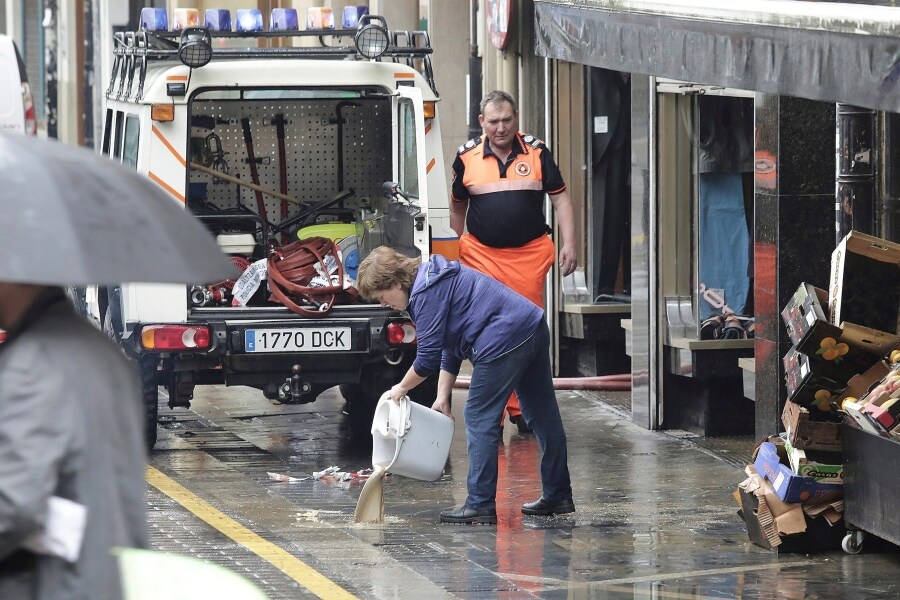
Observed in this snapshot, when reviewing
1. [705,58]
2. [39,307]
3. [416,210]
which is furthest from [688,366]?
[39,307]

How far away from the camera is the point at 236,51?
930 cm

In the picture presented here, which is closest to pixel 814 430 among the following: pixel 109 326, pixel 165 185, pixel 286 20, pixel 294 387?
pixel 294 387

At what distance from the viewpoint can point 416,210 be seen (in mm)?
9023

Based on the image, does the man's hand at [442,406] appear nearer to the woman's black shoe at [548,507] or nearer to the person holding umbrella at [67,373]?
the woman's black shoe at [548,507]

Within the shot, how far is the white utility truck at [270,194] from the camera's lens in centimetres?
886

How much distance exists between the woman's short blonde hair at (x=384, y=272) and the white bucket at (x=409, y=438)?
0.59 meters

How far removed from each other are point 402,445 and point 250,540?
0.81 meters

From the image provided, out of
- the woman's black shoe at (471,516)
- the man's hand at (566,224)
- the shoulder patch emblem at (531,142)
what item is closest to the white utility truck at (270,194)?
the shoulder patch emblem at (531,142)

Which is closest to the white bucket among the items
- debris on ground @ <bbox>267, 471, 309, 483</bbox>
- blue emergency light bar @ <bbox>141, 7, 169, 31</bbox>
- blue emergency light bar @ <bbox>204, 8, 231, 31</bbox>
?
debris on ground @ <bbox>267, 471, 309, 483</bbox>

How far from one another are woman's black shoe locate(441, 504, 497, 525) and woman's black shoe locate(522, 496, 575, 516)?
247 millimetres

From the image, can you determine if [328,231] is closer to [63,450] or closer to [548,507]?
[548,507]

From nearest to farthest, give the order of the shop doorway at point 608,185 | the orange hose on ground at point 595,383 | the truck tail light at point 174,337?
1. the truck tail light at point 174,337
2. the orange hose on ground at point 595,383
3. the shop doorway at point 608,185

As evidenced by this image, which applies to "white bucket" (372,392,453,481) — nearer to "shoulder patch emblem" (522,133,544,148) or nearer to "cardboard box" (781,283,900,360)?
"cardboard box" (781,283,900,360)

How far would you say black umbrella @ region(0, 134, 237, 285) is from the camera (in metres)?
2.66
